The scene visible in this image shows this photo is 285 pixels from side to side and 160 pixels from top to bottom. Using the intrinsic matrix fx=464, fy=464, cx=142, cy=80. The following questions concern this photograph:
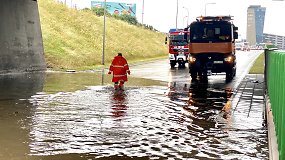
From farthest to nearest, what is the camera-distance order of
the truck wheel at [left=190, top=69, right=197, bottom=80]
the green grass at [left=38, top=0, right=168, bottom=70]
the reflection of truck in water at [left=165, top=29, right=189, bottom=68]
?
the green grass at [left=38, top=0, right=168, bottom=70] < the reflection of truck in water at [left=165, top=29, right=189, bottom=68] < the truck wheel at [left=190, top=69, right=197, bottom=80]

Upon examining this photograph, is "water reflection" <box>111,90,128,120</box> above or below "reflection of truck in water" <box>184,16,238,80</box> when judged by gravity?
below

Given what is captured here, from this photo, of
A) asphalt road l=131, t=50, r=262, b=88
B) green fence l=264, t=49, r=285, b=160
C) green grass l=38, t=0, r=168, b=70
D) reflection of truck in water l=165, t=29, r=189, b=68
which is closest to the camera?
green fence l=264, t=49, r=285, b=160

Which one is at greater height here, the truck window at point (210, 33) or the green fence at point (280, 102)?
the truck window at point (210, 33)

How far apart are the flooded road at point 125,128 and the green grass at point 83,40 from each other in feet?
76.0

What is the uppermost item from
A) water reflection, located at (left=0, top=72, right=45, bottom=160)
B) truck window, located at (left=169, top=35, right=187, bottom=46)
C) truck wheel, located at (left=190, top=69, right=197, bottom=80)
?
truck window, located at (left=169, top=35, right=187, bottom=46)

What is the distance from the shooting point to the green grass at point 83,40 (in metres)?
46.2

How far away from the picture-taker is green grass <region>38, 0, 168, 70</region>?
4620cm

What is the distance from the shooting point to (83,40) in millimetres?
60562

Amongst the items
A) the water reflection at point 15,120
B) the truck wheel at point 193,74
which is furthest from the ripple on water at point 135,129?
the truck wheel at point 193,74

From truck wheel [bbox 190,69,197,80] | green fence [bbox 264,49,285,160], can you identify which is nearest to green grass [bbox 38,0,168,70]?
truck wheel [bbox 190,69,197,80]

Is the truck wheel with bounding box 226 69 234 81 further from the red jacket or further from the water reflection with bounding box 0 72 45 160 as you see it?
the water reflection with bounding box 0 72 45 160

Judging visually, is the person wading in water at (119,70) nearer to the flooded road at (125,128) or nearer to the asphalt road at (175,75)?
the flooded road at (125,128)

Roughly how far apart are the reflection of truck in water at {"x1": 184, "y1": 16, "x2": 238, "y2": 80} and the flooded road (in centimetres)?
769

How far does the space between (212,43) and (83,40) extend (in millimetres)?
37970
